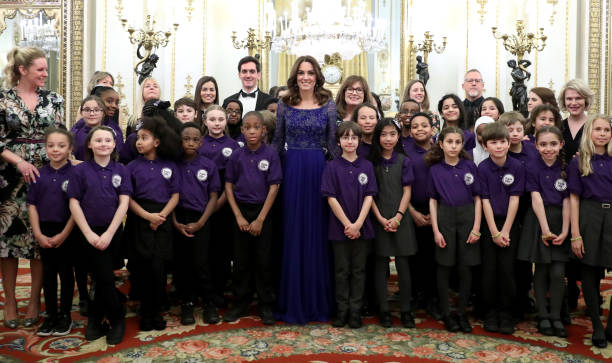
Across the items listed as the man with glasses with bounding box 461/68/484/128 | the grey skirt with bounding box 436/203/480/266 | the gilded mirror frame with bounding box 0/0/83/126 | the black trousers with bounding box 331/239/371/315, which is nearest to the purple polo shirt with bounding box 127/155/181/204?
the black trousers with bounding box 331/239/371/315

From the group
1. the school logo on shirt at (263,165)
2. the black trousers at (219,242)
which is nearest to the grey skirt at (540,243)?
the school logo on shirt at (263,165)

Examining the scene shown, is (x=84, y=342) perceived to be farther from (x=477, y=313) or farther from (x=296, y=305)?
(x=477, y=313)

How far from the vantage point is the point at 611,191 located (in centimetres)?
343

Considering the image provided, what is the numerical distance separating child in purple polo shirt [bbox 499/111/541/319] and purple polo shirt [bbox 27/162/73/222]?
117 inches

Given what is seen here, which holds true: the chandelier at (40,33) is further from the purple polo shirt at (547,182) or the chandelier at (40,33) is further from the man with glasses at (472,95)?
the purple polo shirt at (547,182)

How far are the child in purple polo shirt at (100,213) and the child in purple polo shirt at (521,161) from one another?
2.63 meters

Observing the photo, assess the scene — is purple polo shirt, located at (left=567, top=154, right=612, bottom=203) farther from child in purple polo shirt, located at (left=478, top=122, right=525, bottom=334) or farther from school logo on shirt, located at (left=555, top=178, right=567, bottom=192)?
child in purple polo shirt, located at (left=478, top=122, right=525, bottom=334)

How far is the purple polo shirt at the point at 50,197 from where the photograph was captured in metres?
3.53

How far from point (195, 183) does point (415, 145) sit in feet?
5.44

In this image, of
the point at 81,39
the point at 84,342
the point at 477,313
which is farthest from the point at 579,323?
the point at 81,39

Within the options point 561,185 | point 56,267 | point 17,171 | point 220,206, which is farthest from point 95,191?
point 561,185

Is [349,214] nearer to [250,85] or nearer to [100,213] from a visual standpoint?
[100,213]

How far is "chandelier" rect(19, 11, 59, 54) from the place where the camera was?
31.2 feet

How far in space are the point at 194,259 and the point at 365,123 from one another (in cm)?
156
